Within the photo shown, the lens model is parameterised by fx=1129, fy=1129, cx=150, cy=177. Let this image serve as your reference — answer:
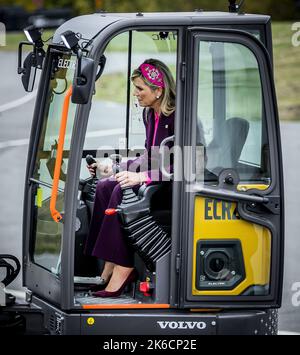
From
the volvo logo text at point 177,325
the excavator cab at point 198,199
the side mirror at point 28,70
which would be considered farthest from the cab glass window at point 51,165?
the volvo logo text at point 177,325

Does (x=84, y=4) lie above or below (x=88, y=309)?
above

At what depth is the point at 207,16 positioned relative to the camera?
7410 mm

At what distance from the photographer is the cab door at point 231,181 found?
24.3 feet

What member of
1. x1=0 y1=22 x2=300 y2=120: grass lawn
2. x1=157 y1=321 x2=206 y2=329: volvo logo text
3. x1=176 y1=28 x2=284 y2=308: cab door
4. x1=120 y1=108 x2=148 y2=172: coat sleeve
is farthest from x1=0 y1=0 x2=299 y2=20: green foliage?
x1=157 y1=321 x2=206 y2=329: volvo logo text

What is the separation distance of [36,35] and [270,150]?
6.12 ft

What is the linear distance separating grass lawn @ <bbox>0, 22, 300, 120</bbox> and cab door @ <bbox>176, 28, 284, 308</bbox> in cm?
1641

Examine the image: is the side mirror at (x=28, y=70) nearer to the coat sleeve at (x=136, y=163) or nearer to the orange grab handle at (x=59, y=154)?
the orange grab handle at (x=59, y=154)

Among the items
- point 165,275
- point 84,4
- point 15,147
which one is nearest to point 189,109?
point 165,275

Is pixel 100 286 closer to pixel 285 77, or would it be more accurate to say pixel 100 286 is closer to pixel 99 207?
pixel 99 207

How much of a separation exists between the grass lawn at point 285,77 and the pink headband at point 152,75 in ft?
53.8

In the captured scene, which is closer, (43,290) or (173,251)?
(173,251)

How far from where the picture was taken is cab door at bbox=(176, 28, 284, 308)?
742 cm

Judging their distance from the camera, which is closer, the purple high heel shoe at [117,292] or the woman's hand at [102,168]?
the purple high heel shoe at [117,292]

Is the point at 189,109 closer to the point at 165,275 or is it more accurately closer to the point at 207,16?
the point at 207,16
